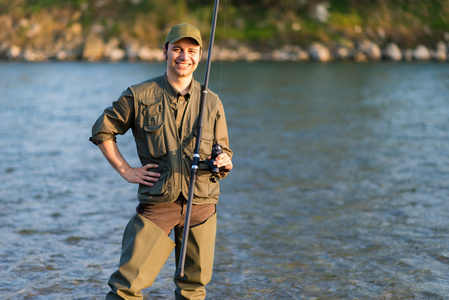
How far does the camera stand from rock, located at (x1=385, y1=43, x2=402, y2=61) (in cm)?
5962

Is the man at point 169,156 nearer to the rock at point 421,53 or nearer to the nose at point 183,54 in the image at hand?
the nose at point 183,54

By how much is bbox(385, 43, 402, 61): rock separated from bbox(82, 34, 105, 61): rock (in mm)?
28440

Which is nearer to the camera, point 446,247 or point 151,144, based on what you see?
point 151,144

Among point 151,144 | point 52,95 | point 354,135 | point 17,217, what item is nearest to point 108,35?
point 52,95

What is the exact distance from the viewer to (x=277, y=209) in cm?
861

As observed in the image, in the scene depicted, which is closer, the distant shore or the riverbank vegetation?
the distant shore

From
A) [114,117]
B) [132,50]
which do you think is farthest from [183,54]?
[132,50]

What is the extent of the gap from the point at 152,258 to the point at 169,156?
0.67 m

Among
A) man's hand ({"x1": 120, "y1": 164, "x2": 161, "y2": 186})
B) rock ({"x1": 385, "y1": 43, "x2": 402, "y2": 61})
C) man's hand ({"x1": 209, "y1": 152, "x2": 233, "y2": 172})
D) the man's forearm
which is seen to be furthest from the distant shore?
man's hand ({"x1": 209, "y1": 152, "x2": 233, "y2": 172})

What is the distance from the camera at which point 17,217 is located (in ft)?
26.3

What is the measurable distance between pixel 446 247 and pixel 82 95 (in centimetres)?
2159

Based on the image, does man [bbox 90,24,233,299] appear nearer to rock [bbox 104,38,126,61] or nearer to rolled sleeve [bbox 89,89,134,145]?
rolled sleeve [bbox 89,89,134,145]

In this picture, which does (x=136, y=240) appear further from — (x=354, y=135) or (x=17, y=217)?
(x=354, y=135)

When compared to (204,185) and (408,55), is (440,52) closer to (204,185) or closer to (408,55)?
(408,55)
